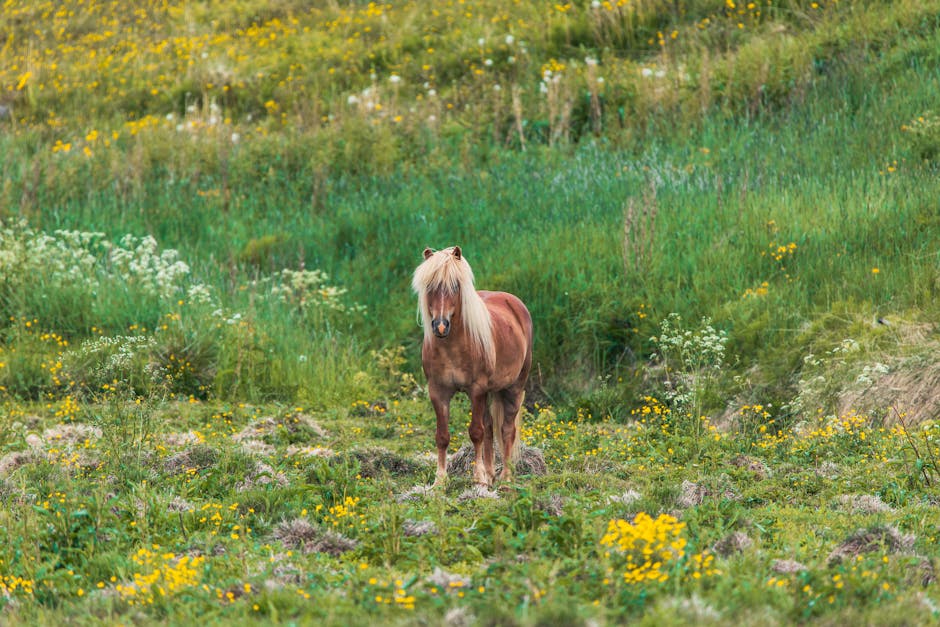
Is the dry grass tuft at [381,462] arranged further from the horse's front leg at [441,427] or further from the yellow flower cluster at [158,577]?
the yellow flower cluster at [158,577]

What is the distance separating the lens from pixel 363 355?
12.7 m

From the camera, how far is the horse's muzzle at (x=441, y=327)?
7497 mm

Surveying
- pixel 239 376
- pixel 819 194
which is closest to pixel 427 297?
pixel 239 376

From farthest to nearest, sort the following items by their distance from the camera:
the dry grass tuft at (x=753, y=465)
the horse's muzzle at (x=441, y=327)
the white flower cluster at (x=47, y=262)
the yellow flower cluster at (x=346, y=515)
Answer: the white flower cluster at (x=47, y=262) → the dry grass tuft at (x=753, y=465) → the horse's muzzle at (x=441, y=327) → the yellow flower cluster at (x=346, y=515)

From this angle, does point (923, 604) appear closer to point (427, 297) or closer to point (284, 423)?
point (427, 297)

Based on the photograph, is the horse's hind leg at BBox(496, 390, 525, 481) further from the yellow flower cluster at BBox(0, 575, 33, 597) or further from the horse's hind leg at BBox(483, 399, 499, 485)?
the yellow flower cluster at BBox(0, 575, 33, 597)

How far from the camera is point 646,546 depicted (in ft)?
17.9

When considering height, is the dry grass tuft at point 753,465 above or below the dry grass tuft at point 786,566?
below

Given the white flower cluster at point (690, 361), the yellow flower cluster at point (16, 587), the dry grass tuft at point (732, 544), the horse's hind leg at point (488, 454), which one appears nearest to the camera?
the yellow flower cluster at point (16, 587)

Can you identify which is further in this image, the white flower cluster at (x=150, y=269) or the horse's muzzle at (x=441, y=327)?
the white flower cluster at (x=150, y=269)

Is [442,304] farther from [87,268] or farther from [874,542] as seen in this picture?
[87,268]

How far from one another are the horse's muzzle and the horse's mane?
218mm

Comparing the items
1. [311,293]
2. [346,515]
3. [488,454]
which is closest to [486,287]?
→ [311,293]

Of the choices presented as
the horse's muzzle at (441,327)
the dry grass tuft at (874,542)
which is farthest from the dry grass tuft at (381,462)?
the dry grass tuft at (874,542)
